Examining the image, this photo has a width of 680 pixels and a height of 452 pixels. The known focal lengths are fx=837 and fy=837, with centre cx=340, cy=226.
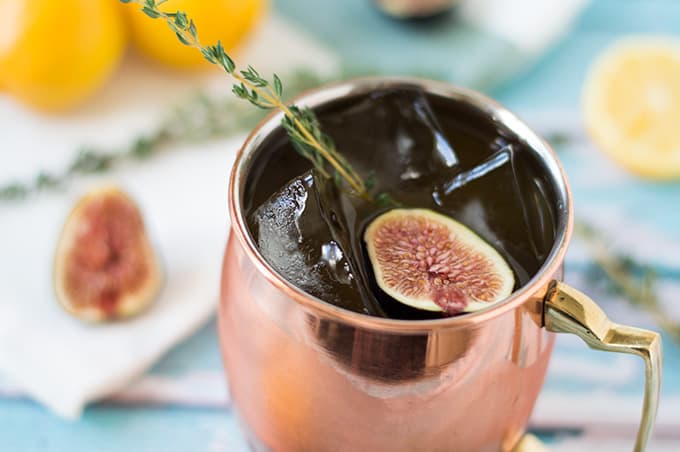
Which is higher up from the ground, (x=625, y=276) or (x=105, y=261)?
(x=625, y=276)

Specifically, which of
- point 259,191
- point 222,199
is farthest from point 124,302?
point 259,191

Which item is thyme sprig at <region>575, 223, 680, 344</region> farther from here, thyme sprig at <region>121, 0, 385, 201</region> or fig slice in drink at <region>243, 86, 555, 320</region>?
thyme sprig at <region>121, 0, 385, 201</region>

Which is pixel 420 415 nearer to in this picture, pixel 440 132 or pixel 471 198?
pixel 471 198

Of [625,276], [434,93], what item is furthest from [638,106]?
[434,93]

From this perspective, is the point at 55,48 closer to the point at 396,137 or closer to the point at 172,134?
the point at 172,134

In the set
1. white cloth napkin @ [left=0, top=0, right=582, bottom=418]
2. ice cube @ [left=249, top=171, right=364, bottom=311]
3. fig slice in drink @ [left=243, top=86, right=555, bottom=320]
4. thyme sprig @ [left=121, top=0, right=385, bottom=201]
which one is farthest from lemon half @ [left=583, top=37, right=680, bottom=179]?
ice cube @ [left=249, top=171, right=364, bottom=311]

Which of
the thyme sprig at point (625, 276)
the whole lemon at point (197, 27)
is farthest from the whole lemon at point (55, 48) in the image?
the thyme sprig at point (625, 276)
